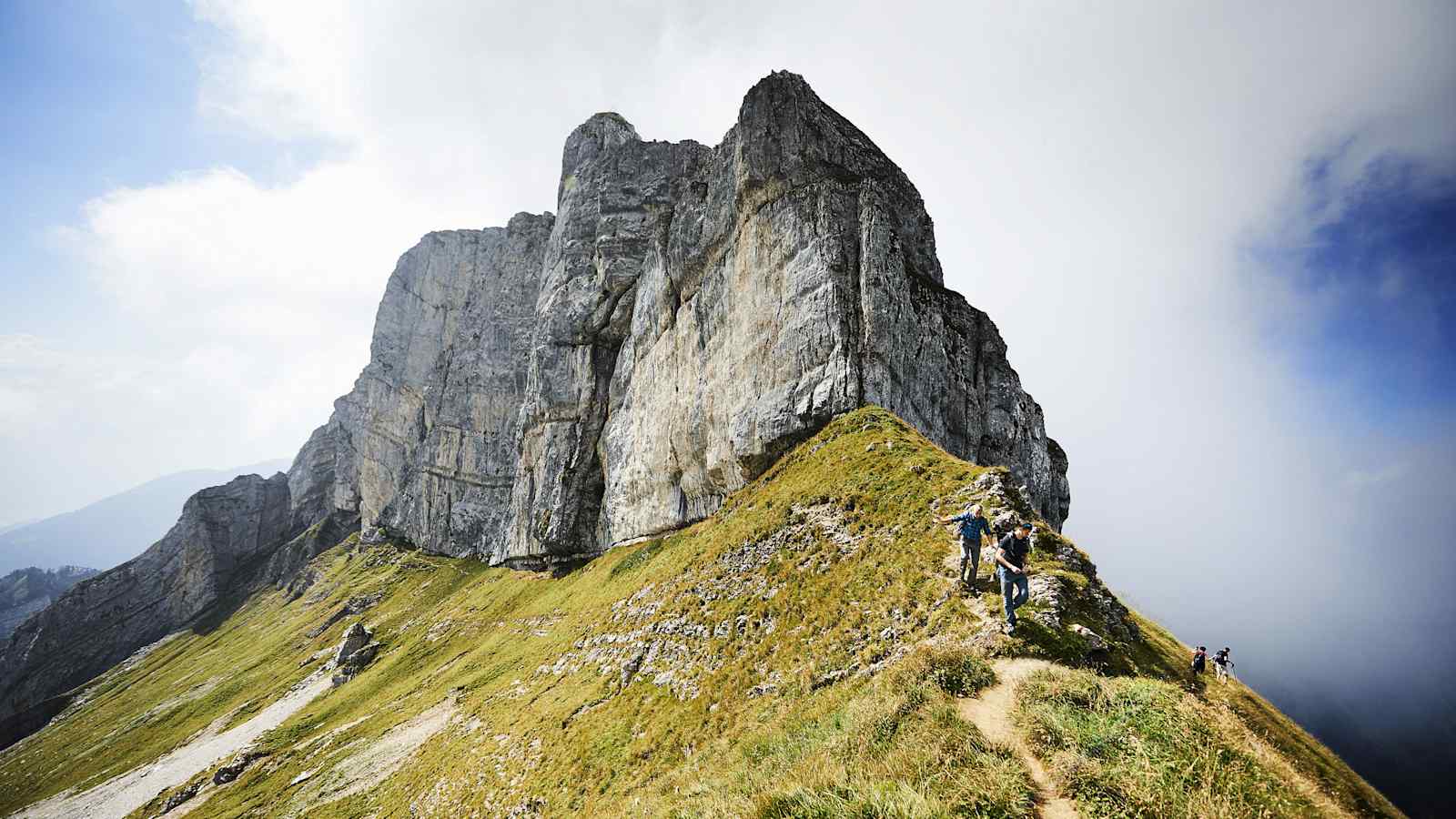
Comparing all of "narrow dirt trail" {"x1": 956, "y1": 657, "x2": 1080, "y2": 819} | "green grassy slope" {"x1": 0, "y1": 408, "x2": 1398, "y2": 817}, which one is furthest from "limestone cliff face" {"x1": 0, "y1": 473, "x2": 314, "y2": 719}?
"narrow dirt trail" {"x1": 956, "y1": 657, "x2": 1080, "y2": 819}

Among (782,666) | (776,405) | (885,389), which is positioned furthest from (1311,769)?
(776,405)

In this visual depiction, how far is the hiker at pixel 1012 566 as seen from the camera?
11.9 metres

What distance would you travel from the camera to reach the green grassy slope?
24.5 feet

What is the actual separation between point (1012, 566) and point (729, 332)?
116 feet

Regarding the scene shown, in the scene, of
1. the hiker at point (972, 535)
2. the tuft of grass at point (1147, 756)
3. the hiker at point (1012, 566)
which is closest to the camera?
the tuft of grass at point (1147, 756)

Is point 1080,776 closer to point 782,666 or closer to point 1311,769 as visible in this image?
point 782,666

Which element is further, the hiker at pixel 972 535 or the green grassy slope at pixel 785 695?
the hiker at pixel 972 535

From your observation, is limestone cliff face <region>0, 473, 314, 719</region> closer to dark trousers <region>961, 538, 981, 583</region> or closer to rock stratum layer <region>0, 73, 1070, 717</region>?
rock stratum layer <region>0, 73, 1070, 717</region>

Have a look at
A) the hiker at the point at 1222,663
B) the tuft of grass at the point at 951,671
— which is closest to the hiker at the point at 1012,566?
the tuft of grass at the point at 951,671

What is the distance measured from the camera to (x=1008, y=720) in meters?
8.98

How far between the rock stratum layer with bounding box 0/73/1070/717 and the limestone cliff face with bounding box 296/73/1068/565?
260 mm

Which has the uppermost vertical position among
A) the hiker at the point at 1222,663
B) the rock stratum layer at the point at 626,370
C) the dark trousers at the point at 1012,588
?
the rock stratum layer at the point at 626,370

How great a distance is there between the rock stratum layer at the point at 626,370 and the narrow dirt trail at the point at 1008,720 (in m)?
22.9

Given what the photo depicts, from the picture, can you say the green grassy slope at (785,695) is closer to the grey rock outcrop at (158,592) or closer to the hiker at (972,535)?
the hiker at (972,535)
